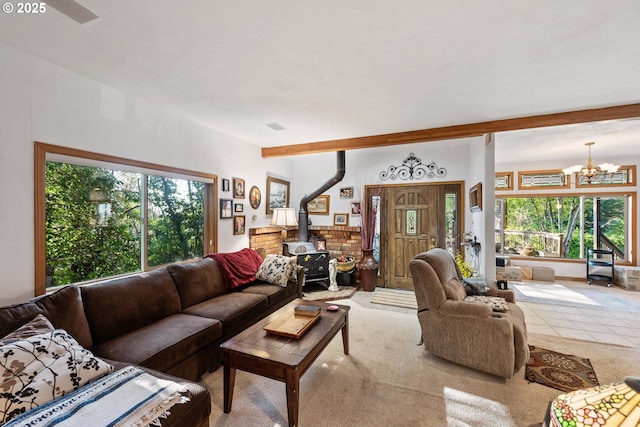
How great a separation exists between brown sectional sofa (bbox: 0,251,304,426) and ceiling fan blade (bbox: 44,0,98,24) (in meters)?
1.76

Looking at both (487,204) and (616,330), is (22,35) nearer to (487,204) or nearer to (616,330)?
(487,204)

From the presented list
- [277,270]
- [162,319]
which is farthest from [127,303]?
[277,270]

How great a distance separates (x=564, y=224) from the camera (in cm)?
594

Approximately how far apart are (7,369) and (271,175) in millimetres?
4069

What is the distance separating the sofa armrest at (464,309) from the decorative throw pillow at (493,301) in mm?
256

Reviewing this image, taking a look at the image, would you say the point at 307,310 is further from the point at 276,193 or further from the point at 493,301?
the point at 276,193

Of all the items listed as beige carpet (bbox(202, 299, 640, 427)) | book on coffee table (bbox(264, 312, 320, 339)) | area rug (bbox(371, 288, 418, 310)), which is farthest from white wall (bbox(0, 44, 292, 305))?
area rug (bbox(371, 288, 418, 310))

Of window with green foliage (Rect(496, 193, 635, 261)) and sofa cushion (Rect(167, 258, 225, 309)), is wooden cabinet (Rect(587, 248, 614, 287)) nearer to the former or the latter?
window with green foliage (Rect(496, 193, 635, 261))

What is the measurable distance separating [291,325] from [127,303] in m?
1.35

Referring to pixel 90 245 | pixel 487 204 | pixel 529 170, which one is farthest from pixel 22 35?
pixel 529 170

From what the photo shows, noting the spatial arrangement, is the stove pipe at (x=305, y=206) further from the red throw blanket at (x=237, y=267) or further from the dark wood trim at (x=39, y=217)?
the dark wood trim at (x=39, y=217)

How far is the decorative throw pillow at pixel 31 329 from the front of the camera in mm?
1430

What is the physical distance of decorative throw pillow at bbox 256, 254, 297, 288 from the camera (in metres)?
3.46

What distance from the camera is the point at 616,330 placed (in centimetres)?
323
